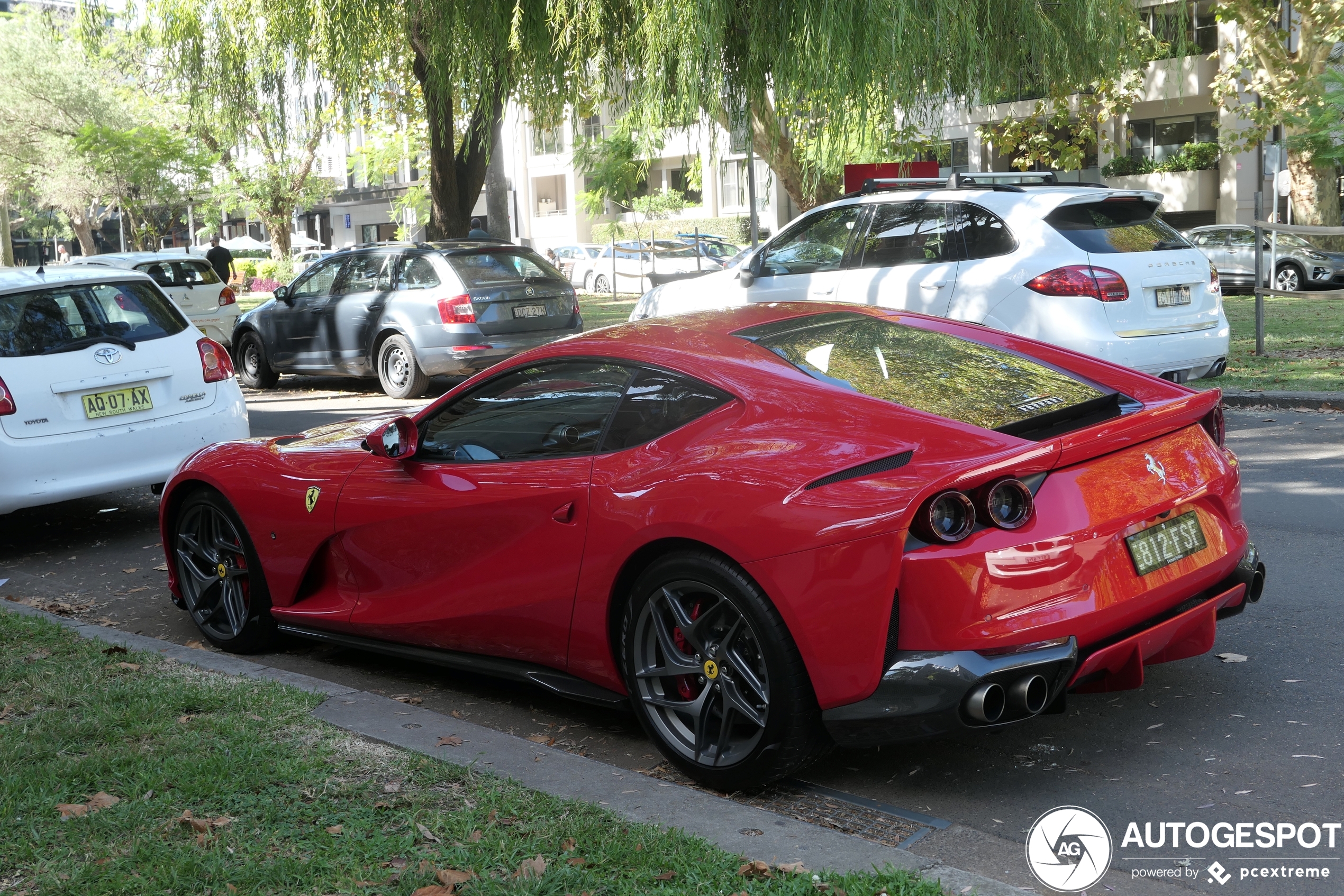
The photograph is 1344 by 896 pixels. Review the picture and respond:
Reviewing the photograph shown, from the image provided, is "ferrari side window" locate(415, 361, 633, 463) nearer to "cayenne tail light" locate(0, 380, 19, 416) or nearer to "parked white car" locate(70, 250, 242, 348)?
"cayenne tail light" locate(0, 380, 19, 416)

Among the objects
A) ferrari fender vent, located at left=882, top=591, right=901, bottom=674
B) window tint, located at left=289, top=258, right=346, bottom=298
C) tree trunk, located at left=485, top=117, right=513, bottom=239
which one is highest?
tree trunk, located at left=485, top=117, right=513, bottom=239

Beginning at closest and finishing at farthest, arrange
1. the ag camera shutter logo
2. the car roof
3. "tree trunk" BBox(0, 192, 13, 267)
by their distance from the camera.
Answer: the ag camera shutter logo → the car roof → "tree trunk" BBox(0, 192, 13, 267)

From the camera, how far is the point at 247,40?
1477cm

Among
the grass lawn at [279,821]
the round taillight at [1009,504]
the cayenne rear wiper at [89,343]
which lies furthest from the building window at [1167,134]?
the grass lawn at [279,821]

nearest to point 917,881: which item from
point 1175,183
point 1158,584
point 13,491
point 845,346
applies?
point 1158,584

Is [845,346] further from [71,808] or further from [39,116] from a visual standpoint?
[39,116]

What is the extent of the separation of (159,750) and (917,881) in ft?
8.16

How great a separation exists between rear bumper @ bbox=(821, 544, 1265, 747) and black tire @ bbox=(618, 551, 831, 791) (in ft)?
0.47

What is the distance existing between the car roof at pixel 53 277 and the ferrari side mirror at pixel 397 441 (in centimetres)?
394

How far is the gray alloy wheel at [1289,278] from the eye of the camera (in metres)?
24.0

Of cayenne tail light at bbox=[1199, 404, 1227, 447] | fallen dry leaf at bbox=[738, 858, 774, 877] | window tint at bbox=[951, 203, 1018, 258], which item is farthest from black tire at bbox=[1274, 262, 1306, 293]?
fallen dry leaf at bbox=[738, 858, 774, 877]

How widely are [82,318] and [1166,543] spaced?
21.4 ft

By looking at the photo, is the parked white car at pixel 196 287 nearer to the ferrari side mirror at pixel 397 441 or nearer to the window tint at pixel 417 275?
the window tint at pixel 417 275

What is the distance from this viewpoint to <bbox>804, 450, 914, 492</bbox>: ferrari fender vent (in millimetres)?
3672
